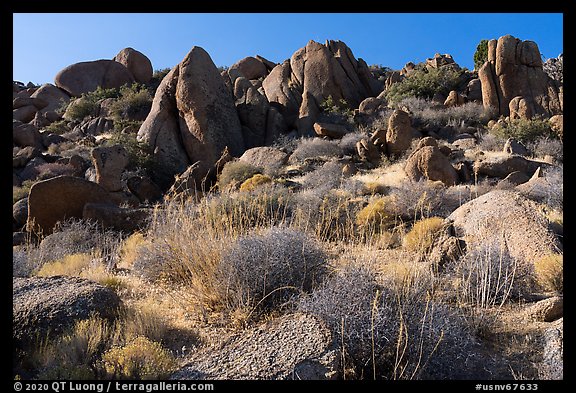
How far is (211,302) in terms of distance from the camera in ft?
15.0

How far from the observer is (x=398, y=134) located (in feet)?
53.2

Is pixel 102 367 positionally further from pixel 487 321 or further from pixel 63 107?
pixel 63 107

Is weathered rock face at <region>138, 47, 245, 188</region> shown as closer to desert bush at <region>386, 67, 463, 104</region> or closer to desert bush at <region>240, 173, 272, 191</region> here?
desert bush at <region>240, 173, 272, 191</region>

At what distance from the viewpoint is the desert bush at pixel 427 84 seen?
23.0 m

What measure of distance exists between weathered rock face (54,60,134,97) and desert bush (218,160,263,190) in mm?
23170

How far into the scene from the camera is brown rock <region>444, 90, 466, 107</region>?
2133cm

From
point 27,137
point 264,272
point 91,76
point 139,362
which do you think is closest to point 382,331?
point 264,272

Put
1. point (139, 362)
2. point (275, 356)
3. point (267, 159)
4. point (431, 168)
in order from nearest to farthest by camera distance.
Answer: point (275, 356), point (139, 362), point (431, 168), point (267, 159)

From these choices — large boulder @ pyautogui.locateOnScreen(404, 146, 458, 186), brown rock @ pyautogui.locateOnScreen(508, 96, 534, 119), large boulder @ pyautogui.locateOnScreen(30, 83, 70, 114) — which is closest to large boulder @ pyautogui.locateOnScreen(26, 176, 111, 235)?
large boulder @ pyautogui.locateOnScreen(404, 146, 458, 186)

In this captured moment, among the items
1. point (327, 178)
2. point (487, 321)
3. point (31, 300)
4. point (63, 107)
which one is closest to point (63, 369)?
point (31, 300)

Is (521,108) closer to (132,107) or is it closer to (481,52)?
(481,52)

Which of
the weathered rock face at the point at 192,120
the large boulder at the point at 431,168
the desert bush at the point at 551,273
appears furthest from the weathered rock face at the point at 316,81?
the desert bush at the point at 551,273

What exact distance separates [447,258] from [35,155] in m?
19.8

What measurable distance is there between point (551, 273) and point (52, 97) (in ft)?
124
